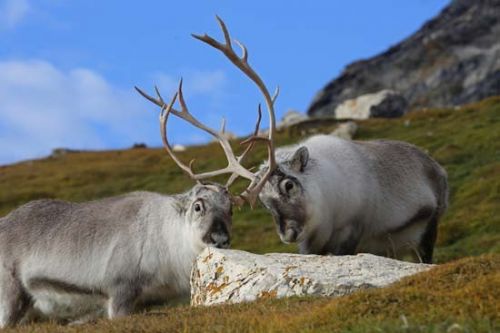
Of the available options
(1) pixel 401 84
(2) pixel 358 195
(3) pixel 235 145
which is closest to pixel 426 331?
(2) pixel 358 195

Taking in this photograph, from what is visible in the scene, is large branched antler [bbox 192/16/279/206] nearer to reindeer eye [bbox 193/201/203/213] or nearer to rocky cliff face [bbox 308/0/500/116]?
reindeer eye [bbox 193/201/203/213]

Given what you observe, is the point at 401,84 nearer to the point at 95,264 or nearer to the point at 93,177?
the point at 93,177

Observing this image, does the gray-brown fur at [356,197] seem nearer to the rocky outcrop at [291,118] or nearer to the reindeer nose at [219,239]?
the reindeer nose at [219,239]

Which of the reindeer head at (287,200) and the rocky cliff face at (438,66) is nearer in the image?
the reindeer head at (287,200)

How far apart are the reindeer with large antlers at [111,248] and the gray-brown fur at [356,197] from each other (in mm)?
473

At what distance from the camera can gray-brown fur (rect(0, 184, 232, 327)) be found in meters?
13.8

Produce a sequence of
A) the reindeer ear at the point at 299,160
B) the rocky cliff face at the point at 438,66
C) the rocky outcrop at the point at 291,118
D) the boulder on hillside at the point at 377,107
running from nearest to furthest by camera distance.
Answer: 1. the reindeer ear at the point at 299,160
2. the rocky outcrop at the point at 291,118
3. the boulder on hillside at the point at 377,107
4. the rocky cliff face at the point at 438,66

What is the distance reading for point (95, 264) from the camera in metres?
14.1

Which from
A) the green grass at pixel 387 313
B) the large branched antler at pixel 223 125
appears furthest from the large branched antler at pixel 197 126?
the green grass at pixel 387 313

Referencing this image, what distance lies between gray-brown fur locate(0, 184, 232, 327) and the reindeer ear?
3.65ft

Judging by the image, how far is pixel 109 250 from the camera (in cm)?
1410

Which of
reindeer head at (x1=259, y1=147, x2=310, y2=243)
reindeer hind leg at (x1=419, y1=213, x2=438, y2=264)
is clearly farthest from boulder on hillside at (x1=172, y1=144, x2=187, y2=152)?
reindeer head at (x1=259, y1=147, x2=310, y2=243)

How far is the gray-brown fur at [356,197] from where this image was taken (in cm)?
1412

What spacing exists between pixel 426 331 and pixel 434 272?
6.13ft
